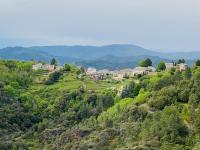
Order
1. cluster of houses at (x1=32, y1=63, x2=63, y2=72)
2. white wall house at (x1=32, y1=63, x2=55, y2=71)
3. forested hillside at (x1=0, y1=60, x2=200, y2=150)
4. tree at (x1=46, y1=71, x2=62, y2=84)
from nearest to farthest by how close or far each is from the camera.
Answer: forested hillside at (x1=0, y1=60, x2=200, y2=150) < tree at (x1=46, y1=71, x2=62, y2=84) < cluster of houses at (x1=32, y1=63, x2=63, y2=72) < white wall house at (x1=32, y1=63, x2=55, y2=71)

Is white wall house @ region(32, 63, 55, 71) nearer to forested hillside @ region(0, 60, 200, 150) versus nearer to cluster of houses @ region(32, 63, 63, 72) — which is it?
cluster of houses @ region(32, 63, 63, 72)

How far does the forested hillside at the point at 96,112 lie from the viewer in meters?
49.5

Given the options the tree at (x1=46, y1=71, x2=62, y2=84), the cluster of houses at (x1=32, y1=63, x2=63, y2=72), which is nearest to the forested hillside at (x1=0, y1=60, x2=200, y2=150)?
the tree at (x1=46, y1=71, x2=62, y2=84)

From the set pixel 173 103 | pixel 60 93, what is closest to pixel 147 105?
pixel 173 103

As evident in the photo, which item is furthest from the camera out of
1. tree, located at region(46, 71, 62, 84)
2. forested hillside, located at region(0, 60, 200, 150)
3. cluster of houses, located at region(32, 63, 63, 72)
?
cluster of houses, located at region(32, 63, 63, 72)

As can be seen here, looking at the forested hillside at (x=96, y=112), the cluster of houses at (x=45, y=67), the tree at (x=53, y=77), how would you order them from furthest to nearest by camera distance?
the cluster of houses at (x=45, y=67)
the tree at (x=53, y=77)
the forested hillside at (x=96, y=112)

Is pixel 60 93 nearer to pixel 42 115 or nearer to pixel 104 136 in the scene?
pixel 42 115

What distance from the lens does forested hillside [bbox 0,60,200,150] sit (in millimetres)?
49500

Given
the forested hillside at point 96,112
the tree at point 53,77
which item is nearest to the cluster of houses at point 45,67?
the forested hillside at point 96,112

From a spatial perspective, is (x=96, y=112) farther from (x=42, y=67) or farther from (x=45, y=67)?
(x=45, y=67)

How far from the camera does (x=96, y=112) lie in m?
75.2

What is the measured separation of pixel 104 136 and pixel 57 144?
9.70m

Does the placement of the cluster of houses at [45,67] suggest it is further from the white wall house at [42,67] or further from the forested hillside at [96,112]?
the forested hillside at [96,112]

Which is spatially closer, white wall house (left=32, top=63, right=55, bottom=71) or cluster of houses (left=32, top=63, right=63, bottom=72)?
cluster of houses (left=32, top=63, right=63, bottom=72)
